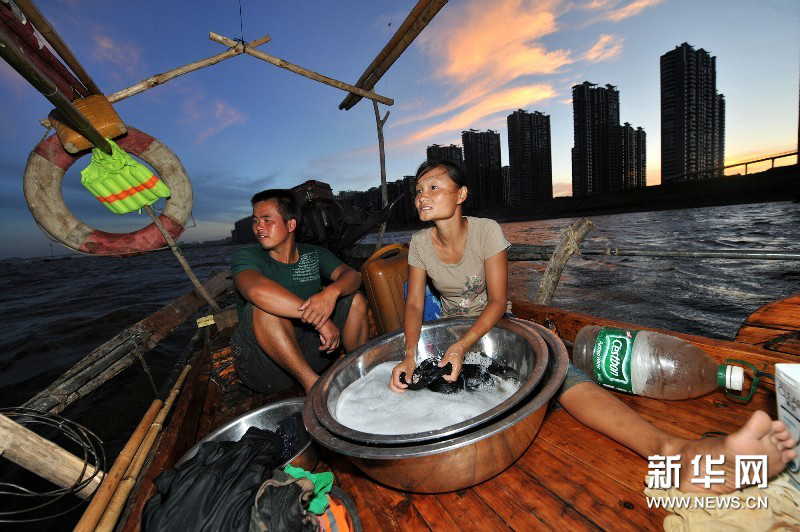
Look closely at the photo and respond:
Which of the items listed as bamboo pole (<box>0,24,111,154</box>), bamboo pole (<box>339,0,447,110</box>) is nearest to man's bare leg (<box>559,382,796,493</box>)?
bamboo pole (<box>0,24,111,154</box>)

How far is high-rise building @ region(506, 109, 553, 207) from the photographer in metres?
66.1

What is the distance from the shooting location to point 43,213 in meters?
Result: 3.03

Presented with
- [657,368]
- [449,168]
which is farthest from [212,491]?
[657,368]

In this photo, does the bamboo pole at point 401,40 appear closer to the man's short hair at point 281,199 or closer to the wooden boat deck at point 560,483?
the man's short hair at point 281,199

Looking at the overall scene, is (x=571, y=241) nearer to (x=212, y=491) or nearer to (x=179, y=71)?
(x=212, y=491)

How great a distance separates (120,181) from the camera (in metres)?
3.28

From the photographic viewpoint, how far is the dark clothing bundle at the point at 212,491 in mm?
1109

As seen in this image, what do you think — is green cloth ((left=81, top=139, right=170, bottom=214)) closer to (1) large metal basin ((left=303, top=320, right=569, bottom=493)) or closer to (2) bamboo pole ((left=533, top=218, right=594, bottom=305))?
(1) large metal basin ((left=303, top=320, right=569, bottom=493))

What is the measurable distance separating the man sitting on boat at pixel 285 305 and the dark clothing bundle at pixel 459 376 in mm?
936

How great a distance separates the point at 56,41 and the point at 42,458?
3.21 m

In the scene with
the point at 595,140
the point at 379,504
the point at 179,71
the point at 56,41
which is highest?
the point at 595,140

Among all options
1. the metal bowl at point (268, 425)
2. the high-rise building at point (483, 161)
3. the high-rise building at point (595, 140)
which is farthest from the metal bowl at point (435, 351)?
the high-rise building at point (595, 140)

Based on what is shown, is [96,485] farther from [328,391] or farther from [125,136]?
[125,136]

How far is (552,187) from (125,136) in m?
77.9
